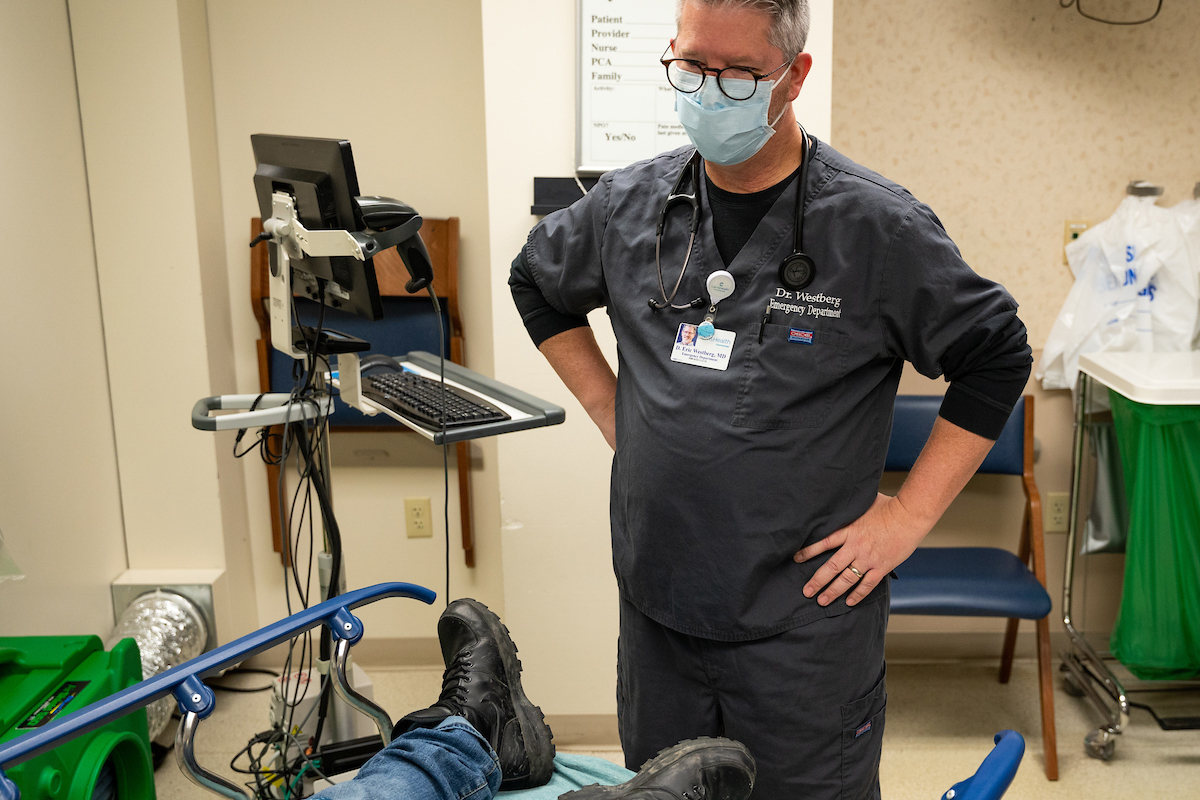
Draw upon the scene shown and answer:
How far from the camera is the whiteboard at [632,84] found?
6.40 ft

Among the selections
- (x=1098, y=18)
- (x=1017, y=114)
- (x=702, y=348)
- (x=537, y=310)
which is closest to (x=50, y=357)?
(x=537, y=310)

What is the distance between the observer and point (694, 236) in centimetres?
130

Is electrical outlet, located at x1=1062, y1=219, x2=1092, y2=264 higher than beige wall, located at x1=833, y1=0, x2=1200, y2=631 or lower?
lower

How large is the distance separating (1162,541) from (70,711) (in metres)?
2.28

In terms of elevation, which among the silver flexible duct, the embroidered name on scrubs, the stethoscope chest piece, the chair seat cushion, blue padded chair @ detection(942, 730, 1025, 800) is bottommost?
the silver flexible duct

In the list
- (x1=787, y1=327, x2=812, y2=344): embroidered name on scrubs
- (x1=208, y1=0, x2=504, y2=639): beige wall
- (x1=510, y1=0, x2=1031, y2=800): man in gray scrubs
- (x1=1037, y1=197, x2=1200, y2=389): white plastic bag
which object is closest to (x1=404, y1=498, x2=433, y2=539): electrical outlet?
(x1=208, y1=0, x2=504, y2=639): beige wall

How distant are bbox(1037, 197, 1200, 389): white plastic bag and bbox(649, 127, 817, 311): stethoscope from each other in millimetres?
1544

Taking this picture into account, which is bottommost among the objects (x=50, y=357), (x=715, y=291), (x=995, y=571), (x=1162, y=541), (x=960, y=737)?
(x=960, y=737)

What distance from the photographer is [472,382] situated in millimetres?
1807

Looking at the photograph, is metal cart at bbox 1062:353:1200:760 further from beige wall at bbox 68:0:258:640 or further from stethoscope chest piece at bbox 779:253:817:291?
beige wall at bbox 68:0:258:640

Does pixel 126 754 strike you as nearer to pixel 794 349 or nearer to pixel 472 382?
pixel 472 382

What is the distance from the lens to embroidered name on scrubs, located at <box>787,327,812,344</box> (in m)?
1.22

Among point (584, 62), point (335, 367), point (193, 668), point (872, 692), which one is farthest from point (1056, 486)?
point (193, 668)

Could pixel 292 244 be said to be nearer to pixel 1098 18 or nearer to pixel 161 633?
pixel 161 633
